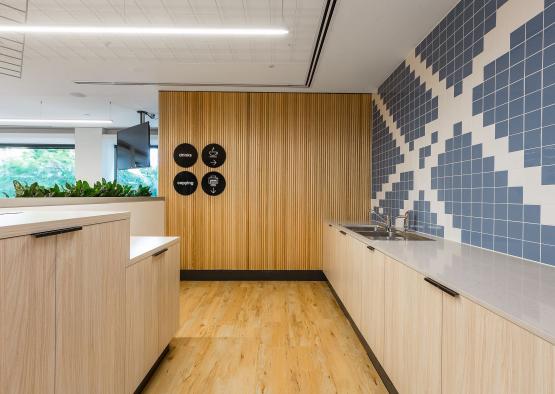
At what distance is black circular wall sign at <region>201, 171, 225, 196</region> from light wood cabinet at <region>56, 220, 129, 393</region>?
8.94ft

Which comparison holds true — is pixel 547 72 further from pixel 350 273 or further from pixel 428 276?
pixel 350 273

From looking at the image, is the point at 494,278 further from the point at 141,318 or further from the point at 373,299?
the point at 141,318

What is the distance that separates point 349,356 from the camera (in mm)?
2250

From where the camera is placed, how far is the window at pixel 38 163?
7.59m

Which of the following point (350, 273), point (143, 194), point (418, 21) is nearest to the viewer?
point (418, 21)

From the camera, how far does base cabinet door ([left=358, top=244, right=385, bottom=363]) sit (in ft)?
6.38

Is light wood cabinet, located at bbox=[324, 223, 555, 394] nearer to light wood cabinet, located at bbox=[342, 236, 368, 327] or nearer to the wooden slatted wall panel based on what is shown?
light wood cabinet, located at bbox=[342, 236, 368, 327]

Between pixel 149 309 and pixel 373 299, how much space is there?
1442 millimetres

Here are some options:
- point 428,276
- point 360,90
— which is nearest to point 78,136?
point 360,90

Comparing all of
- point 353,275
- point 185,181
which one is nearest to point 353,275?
point 353,275

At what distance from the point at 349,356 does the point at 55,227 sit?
2.06m

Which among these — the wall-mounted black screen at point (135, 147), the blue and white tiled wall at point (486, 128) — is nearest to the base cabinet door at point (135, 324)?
the blue and white tiled wall at point (486, 128)

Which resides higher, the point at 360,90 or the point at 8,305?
the point at 360,90

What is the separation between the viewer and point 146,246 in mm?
1965
